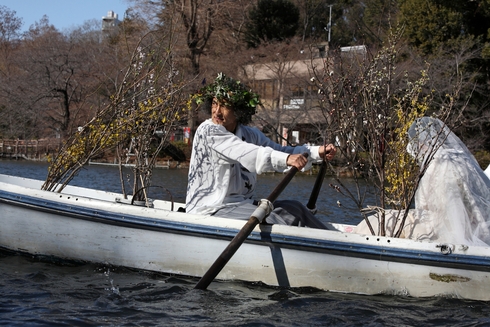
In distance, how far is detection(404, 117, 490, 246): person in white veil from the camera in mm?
5465

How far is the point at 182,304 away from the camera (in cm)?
507

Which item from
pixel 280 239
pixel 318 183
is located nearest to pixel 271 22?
pixel 318 183

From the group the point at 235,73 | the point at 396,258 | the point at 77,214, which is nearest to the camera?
the point at 396,258

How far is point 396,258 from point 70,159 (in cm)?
367

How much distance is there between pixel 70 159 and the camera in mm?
6969

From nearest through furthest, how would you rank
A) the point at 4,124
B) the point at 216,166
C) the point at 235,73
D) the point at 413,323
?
the point at 413,323, the point at 216,166, the point at 235,73, the point at 4,124

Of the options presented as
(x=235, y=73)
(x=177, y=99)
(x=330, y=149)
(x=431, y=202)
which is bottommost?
(x=431, y=202)

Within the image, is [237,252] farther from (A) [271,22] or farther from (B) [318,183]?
(A) [271,22]

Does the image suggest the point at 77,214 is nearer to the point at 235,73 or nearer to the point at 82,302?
the point at 82,302

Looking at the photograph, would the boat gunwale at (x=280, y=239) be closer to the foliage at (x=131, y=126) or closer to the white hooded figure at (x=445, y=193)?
the white hooded figure at (x=445, y=193)

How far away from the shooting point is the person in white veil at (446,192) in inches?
215

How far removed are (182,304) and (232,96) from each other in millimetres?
1827

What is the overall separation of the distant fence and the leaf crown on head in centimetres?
2714

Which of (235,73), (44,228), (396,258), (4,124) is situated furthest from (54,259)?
(4,124)
